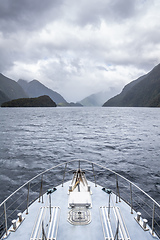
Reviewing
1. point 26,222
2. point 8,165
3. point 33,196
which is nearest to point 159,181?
point 33,196

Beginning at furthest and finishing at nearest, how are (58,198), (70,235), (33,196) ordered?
(33,196) < (58,198) < (70,235)

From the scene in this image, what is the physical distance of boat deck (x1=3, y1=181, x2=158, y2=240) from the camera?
6.38 metres

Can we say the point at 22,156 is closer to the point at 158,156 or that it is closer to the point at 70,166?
the point at 70,166

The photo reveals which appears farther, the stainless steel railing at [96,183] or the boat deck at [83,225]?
the stainless steel railing at [96,183]

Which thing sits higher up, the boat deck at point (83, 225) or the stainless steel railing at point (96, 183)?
the boat deck at point (83, 225)

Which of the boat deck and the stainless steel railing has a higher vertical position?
the boat deck

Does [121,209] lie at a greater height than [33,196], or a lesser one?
greater

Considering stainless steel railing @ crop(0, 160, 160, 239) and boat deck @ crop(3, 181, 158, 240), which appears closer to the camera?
boat deck @ crop(3, 181, 158, 240)

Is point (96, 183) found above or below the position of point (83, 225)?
below

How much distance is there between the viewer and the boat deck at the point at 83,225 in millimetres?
6383

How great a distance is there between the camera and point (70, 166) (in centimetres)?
2050

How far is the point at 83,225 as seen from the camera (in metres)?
6.95

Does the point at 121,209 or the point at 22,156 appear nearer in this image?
the point at 121,209

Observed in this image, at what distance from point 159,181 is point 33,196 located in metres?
12.9
